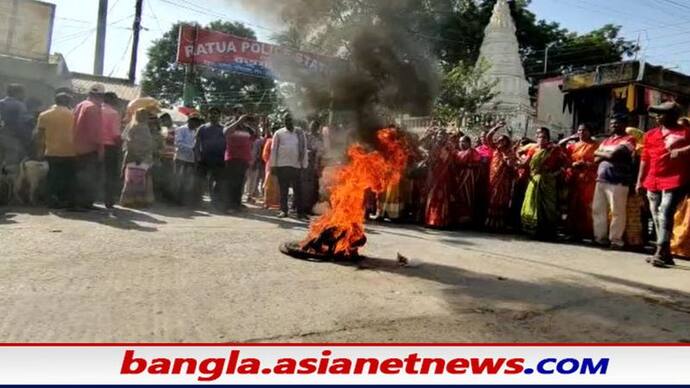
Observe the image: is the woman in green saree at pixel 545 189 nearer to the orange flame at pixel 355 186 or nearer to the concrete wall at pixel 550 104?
the orange flame at pixel 355 186

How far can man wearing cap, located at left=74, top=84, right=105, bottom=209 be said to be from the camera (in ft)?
25.9

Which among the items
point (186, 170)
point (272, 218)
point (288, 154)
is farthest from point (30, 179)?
point (288, 154)

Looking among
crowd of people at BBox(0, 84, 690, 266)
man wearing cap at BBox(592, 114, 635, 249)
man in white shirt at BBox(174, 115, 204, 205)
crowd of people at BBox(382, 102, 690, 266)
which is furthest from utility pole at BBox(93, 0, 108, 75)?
man wearing cap at BBox(592, 114, 635, 249)

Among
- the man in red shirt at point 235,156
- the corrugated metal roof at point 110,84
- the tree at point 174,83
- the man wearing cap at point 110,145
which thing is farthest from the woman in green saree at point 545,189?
the tree at point 174,83

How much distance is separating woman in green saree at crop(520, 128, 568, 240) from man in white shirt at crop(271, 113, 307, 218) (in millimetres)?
3618

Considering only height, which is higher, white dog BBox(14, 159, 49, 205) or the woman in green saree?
the woman in green saree

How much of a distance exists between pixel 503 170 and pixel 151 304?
640 cm

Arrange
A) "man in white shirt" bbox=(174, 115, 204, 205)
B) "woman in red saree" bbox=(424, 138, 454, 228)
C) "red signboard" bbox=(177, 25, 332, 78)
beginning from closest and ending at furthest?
"woman in red saree" bbox=(424, 138, 454, 228) → "man in white shirt" bbox=(174, 115, 204, 205) → "red signboard" bbox=(177, 25, 332, 78)

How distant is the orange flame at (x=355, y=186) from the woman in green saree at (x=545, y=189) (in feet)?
8.82

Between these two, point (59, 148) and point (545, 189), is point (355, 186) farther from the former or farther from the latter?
point (59, 148)

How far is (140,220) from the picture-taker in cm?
745

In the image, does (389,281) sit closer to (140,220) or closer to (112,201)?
(140,220)

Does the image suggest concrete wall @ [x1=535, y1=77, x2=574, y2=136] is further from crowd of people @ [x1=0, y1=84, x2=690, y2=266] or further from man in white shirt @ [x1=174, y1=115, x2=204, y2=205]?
man in white shirt @ [x1=174, y1=115, x2=204, y2=205]

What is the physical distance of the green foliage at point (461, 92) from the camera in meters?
14.1
